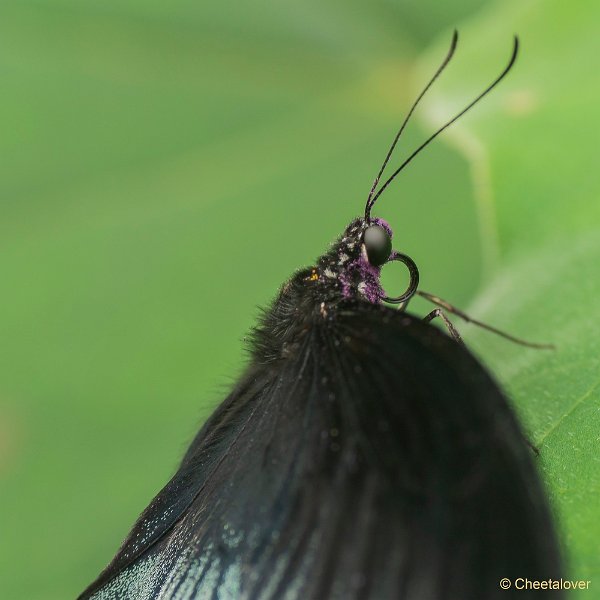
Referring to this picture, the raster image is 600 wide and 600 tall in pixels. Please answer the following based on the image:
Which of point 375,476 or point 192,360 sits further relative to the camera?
point 192,360

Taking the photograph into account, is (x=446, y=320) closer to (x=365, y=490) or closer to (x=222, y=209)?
(x=365, y=490)

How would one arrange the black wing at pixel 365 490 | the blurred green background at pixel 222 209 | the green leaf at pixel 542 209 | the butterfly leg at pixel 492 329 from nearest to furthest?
1. the black wing at pixel 365 490
2. the green leaf at pixel 542 209
3. the butterfly leg at pixel 492 329
4. the blurred green background at pixel 222 209

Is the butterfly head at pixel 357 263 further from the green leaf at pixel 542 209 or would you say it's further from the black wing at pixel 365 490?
the green leaf at pixel 542 209

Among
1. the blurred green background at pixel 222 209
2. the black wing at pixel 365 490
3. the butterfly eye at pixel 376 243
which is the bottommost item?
the black wing at pixel 365 490

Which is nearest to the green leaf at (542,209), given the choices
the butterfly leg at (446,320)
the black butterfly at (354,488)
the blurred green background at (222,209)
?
the blurred green background at (222,209)

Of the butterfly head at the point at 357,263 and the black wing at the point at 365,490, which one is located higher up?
the butterfly head at the point at 357,263

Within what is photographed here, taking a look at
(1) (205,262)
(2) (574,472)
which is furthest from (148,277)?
(2) (574,472)

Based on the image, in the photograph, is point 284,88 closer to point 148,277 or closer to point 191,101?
point 191,101

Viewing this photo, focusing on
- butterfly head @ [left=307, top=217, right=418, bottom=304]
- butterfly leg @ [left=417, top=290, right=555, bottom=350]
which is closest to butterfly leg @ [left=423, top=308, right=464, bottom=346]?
butterfly leg @ [left=417, top=290, right=555, bottom=350]
